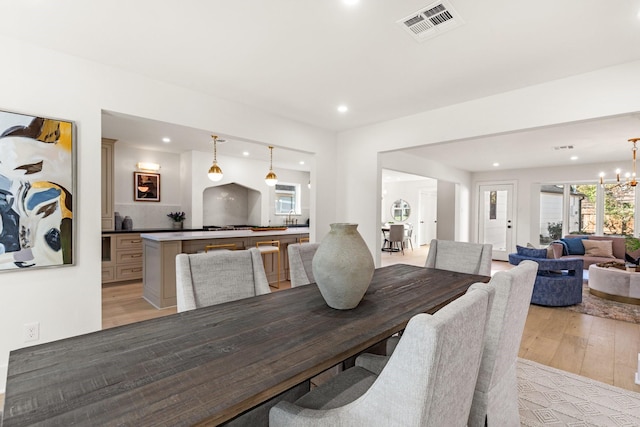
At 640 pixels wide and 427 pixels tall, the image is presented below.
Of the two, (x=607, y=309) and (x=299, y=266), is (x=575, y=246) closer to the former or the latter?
(x=607, y=309)

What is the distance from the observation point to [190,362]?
100cm

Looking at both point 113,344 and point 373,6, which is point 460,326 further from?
point 373,6

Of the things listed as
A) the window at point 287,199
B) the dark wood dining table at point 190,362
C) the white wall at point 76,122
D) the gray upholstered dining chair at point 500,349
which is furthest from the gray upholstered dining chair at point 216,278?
the window at point 287,199

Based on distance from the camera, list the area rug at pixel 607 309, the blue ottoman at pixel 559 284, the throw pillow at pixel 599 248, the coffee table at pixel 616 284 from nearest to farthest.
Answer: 1. the area rug at pixel 607 309
2. the blue ottoman at pixel 559 284
3. the coffee table at pixel 616 284
4. the throw pillow at pixel 599 248

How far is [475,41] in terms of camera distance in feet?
6.99

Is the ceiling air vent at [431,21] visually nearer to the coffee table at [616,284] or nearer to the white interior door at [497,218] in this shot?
the coffee table at [616,284]

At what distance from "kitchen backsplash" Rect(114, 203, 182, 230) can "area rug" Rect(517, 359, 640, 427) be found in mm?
6334

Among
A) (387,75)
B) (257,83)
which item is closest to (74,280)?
(257,83)

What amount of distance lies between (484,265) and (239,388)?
8.21 ft

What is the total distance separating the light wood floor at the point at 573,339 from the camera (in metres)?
2.58

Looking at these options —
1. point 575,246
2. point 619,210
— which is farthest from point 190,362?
point 619,210

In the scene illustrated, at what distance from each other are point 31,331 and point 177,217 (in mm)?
4333

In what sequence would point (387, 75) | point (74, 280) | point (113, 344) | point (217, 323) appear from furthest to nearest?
point (387, 75), point (74, 280), point (217, 323), point (113, 344)

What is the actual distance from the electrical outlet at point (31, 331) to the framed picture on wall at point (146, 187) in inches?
167
